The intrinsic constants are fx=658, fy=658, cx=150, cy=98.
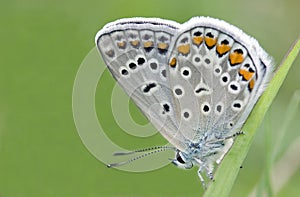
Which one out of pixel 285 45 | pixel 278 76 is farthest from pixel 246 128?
pixel 285 45

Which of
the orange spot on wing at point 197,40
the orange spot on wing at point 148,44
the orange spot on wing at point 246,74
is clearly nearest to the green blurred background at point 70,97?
the orange spot on wing at point 246,74

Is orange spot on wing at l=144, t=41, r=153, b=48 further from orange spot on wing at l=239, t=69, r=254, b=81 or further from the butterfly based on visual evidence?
orange spot on wing at l=239, t=69, r=254, b=81

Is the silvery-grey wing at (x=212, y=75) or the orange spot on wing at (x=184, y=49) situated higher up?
the orange spot on wing at (x=184, y=49)

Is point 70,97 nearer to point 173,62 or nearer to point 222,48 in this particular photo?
point 173,62

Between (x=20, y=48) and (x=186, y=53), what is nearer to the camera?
(x=186, y=53)

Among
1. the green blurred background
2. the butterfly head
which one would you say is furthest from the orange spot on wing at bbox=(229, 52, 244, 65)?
the green blurred background

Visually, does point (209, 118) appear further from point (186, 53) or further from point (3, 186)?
point (3, 186)

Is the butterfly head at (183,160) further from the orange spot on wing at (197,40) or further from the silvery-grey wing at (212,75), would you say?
the orange spot on wing at (197,40)
